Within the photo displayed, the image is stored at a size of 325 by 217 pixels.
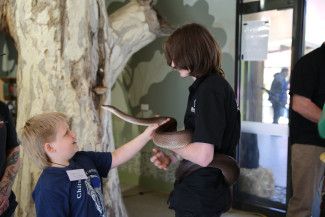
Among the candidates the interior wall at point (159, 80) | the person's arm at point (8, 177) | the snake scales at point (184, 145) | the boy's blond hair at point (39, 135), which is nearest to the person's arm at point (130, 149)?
the snake scales at point (184, 145)

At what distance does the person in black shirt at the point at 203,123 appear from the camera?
5.00ft

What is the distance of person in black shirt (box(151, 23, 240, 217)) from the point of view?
1523 millimetres

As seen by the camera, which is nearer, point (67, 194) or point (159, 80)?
point (67, 194)

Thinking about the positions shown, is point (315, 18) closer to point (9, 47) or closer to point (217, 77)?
point (217, 77)

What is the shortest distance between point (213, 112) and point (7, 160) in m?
1.17

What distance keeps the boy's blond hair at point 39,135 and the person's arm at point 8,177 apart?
1.55ft

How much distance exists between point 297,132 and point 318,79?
1.44 feet

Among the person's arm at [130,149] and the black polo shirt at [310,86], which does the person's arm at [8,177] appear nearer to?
the person's arm at [130,149]

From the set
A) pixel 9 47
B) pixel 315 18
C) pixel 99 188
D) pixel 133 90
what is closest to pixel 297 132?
pixel 315 18

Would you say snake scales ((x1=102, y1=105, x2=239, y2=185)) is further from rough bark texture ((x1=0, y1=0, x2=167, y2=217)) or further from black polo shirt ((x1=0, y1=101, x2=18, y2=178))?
rough bark texture ((x1=0, y1=0, x2=167, y2=217))

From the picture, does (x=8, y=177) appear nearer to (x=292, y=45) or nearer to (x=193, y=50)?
(x=193, y=50)

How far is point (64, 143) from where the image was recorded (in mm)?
1600

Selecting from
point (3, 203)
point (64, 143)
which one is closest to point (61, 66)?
point (3, 203)

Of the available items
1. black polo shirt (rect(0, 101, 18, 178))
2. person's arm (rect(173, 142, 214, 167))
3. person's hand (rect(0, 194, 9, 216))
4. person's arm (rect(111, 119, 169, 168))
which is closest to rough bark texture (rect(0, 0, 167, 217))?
black polo shirt (rect(0, 101, 18, 178))
